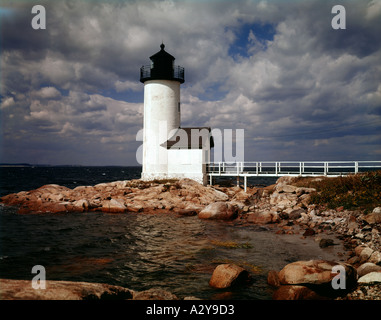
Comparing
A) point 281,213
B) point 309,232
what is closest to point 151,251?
point 309,232

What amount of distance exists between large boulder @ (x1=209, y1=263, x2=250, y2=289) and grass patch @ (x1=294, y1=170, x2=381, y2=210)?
8.47 metres

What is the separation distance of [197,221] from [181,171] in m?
10.1

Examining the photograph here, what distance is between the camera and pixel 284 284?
685 centimetres

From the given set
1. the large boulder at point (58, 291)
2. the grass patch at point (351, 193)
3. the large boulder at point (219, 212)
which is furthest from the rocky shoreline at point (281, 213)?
the grass patch at point (351, 193)

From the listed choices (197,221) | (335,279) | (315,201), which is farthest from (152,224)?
(335,279)

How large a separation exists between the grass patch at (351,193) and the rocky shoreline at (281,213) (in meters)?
0.56

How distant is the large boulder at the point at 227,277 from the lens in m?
7.11

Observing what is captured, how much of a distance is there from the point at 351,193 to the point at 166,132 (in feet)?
53.4

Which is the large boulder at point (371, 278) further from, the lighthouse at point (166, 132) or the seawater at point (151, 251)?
the lighthouse at point (166, 132)

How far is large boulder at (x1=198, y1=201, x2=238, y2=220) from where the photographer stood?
640 inches

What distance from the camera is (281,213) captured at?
1565 centimetres

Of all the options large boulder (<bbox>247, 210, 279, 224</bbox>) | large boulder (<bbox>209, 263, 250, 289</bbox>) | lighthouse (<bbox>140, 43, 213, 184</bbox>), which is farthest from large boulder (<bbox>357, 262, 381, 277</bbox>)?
lighthouse (<bbox>140, 43, 213, 184</bbox>)
